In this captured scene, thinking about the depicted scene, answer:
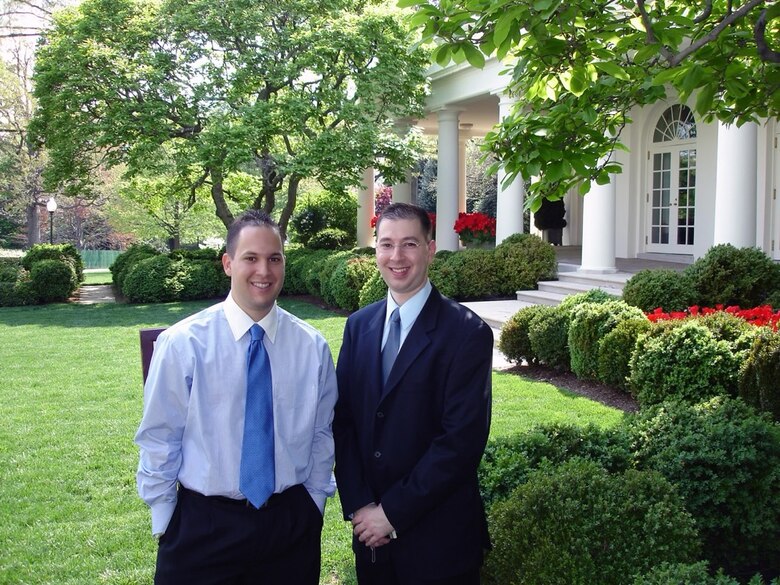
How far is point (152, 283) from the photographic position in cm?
1883

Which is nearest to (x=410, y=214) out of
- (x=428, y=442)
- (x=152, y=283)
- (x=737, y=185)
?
(x=428, y=442)

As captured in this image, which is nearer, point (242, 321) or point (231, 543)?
point (231, 543)

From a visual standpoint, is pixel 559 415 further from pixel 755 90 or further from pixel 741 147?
pixel 741 147

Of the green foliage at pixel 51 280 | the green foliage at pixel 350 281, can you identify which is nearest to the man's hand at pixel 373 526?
the green foliage at pixel 350 281

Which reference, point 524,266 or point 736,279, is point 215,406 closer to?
point 736,279

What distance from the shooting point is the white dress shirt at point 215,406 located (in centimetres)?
246

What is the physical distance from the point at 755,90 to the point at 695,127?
542 inches

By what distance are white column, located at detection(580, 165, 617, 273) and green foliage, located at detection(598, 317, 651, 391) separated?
6.69 meters

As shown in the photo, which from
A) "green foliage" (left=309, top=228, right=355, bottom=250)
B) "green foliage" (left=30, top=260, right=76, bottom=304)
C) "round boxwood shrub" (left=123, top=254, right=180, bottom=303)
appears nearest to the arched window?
"green foliage" (left=309, top=228, right=355, bottom=250)

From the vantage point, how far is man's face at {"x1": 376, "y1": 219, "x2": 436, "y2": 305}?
2.67 m

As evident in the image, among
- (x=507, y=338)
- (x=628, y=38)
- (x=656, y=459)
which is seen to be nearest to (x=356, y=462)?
(x=656, y=459)

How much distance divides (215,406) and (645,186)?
17359 millimetres

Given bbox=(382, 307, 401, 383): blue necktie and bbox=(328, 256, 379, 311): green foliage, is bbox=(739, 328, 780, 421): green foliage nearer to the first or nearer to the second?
bbox=(382, 307, 401, 383): blue necktie

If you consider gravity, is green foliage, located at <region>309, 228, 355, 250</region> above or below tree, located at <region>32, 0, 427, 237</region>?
below
